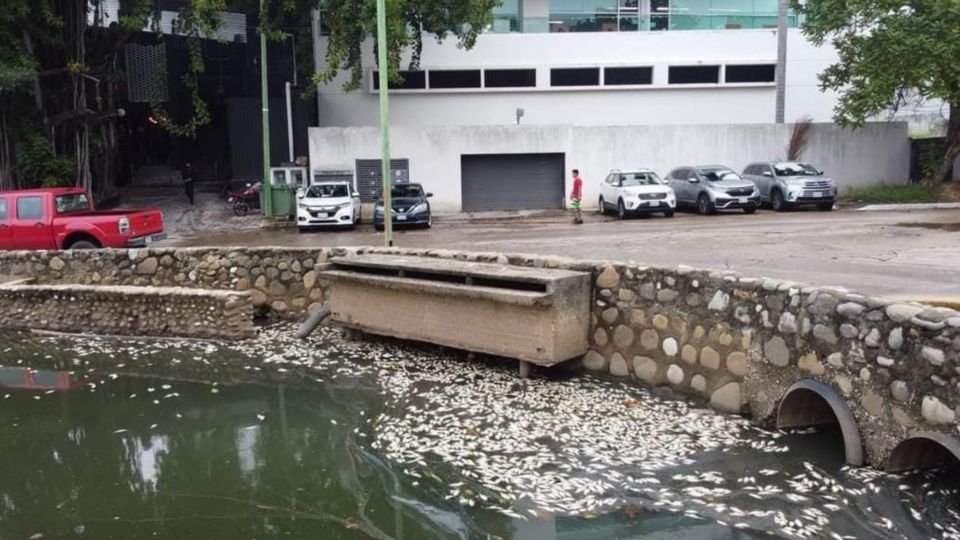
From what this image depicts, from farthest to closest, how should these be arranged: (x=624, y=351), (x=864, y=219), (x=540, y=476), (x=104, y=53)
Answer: (x=104, y=53) → (x=864, y=219) → (x=624, y=351) → (x=540, y=476)

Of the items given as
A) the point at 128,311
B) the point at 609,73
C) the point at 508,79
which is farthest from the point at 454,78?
the point at 128,311

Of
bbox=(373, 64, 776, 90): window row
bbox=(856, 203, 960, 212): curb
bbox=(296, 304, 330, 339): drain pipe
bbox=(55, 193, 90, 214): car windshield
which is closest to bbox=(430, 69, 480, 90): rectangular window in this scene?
bbox=(373, 64, 776, 90): window row

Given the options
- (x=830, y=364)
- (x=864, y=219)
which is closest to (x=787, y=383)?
(x=830, y=364)

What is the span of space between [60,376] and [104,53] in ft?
63.0

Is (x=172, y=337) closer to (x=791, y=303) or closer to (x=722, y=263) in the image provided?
(x=791, y=303)

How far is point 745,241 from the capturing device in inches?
703

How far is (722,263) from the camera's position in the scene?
1436 cm

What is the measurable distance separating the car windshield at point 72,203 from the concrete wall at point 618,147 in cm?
947

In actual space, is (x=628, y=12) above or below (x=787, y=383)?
above

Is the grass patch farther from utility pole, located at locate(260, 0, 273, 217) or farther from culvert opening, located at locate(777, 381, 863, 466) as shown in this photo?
culvert opening, located at locate(777, 381, 863, 466)

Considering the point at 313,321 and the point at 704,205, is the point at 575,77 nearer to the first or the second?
the point at 704,205

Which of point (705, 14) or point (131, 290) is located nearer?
point (131, 290)

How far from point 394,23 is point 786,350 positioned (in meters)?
19.8

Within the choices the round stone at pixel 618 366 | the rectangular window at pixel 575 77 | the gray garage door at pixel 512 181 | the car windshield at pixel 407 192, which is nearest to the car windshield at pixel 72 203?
the car windshield at pixel 407 192
